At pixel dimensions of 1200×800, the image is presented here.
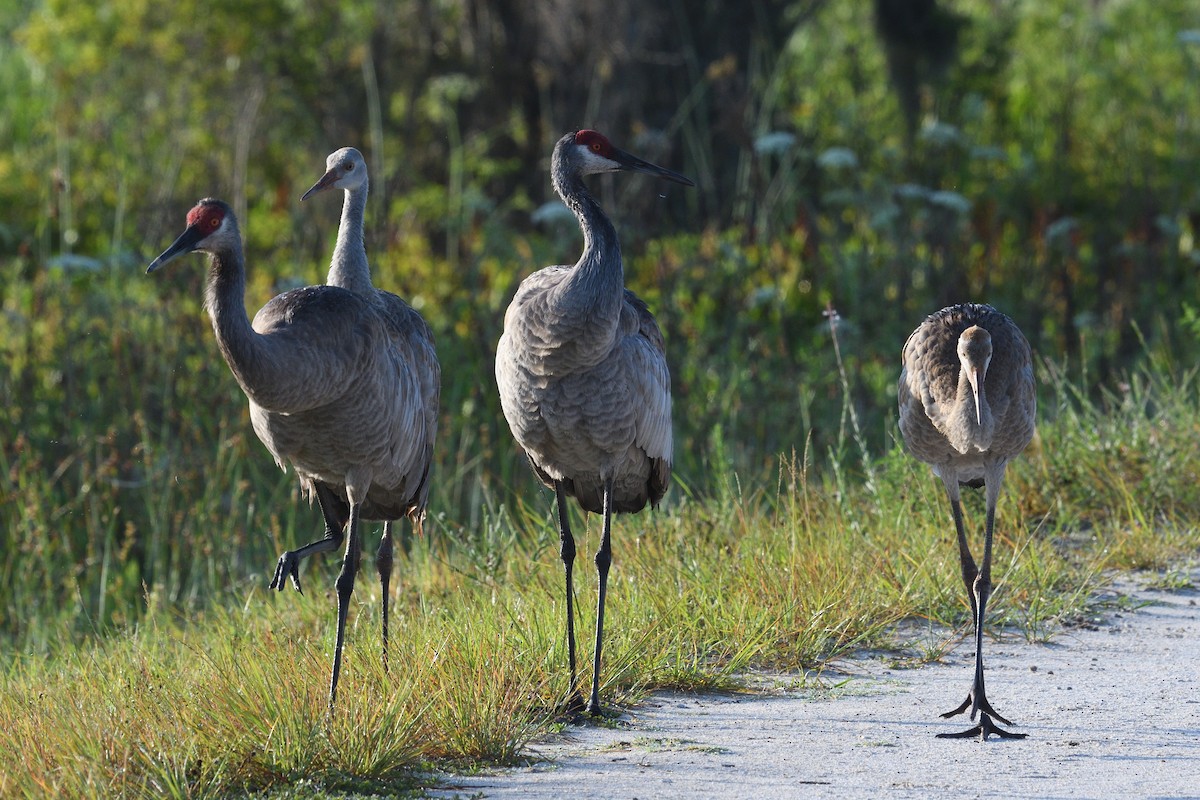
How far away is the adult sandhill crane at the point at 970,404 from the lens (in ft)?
16.3

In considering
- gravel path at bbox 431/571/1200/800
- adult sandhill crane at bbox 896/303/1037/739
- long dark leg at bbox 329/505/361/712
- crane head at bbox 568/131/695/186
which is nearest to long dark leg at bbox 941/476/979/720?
adult sandhill crane at bbox 896/303/1037/739

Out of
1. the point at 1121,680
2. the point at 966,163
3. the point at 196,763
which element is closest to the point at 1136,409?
the point at 1121,680

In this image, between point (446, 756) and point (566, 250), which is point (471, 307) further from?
point (446, 756)

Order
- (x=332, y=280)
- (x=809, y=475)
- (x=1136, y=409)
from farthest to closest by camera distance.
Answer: (x=809, y=475) → (x=1136, y=409) → (x=332, y=280)

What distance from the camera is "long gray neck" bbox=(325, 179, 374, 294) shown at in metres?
5.85

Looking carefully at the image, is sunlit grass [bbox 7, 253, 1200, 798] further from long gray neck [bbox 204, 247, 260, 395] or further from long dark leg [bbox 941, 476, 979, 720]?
long gray neck [bbox 204, 247, 260, 395]

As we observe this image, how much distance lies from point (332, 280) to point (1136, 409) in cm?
363

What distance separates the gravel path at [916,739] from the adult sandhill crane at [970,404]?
0.82 ft

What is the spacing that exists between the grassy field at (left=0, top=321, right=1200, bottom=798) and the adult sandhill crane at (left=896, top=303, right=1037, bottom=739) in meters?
0.49

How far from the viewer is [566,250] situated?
967cm

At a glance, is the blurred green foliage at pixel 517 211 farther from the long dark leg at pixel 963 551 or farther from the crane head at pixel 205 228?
the crane head at pixel 205 228

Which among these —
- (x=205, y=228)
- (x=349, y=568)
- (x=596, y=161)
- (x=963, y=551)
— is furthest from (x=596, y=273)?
(x=963, y=551)

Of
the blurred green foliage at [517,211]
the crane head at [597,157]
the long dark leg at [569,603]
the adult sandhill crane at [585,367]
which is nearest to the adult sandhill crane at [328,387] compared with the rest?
the adult sandhill crane at [585,367]

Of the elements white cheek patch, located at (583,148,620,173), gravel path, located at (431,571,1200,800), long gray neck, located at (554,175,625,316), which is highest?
white cheek patch, located at (583,148,620,173)
